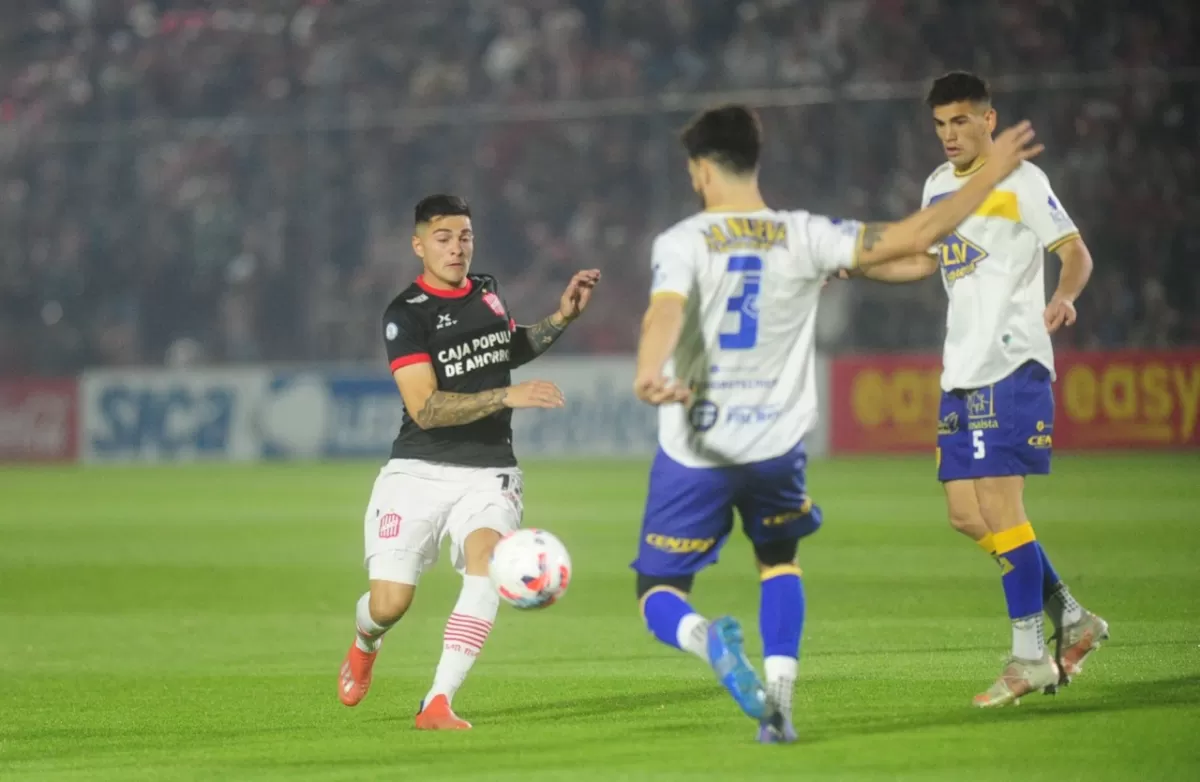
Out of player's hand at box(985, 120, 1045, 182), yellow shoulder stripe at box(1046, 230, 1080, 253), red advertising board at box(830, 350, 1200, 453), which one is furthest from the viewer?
red advertising board at box(830, 350, 1200, 453)

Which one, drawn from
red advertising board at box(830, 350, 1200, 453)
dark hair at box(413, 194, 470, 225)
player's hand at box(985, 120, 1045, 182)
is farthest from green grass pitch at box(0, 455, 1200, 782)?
red advertising board at box(830, 350, 1200, 453)

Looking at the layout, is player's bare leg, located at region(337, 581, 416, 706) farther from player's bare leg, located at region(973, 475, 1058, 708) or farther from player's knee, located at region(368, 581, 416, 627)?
player's bare leg, located at region(973, 475, 1058, 708)

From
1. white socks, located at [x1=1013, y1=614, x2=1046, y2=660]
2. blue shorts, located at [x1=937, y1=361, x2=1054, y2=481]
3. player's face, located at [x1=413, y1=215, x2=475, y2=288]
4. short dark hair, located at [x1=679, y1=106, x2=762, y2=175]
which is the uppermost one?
short dark hair, located at [x1=679, y1=106, x2=762, y2=175]

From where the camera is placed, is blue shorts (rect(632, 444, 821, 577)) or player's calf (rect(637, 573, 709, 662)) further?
blue shorts (rect(632, 444, 821, 577))

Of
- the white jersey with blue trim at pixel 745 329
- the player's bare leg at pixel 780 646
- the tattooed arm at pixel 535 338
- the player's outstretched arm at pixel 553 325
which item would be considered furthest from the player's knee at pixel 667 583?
the tattooed arm at pixel 535 338

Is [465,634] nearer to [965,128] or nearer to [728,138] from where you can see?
[728,138]

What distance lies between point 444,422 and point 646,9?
18964mm

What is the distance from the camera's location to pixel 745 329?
18.0ft

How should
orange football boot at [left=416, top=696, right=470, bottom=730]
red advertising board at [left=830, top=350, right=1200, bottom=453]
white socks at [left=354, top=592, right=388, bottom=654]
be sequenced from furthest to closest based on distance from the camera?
red advertising board at [left=830, top=350, right=1200, bottom=453] < white socks at [left=354, top=592, right=388, bottom=654] < orange football boot at [left=416, top=696, right=470, bottom=730]

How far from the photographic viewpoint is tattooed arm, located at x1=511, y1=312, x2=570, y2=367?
274 inches

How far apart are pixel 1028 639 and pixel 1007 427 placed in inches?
29.4

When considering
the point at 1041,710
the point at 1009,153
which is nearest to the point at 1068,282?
the point at 1009,153

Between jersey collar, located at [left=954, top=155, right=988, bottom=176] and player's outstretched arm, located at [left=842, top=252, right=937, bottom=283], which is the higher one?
jersey collar, located at [left=954, top=155, right=988, bottom=176]

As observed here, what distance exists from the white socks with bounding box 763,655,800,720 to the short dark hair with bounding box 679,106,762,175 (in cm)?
142
